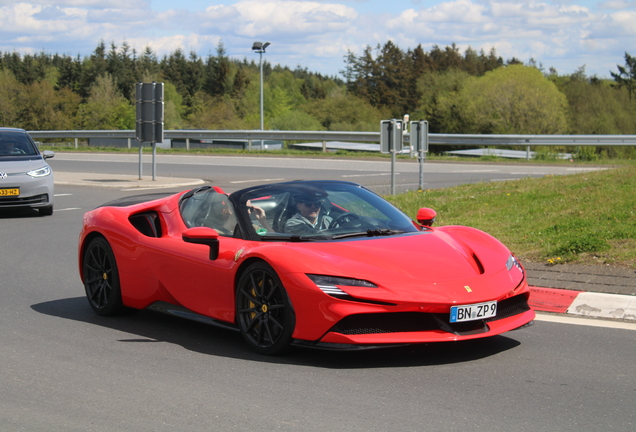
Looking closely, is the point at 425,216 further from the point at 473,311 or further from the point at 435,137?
the point at 435,137

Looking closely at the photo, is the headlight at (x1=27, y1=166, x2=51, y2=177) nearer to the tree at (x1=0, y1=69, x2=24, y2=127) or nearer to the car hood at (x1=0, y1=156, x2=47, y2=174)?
the car hood at (x1=0, y1=156, x2=47, y2=174)

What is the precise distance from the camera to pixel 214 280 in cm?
599

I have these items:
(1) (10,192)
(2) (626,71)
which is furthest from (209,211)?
(2) (626,71)

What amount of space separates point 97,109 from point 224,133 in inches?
2443

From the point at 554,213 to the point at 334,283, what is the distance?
660 centimetres

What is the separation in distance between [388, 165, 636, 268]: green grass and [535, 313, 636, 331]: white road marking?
61.8 inches

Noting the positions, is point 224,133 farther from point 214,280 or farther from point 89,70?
point 89,70

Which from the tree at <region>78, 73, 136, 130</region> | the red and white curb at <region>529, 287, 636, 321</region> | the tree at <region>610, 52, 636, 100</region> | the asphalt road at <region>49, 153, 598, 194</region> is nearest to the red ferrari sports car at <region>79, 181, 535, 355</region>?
the red and white curb at <region>529, 287, 636, 321</region>

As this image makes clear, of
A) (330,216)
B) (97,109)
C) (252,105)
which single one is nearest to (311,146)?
(330,216)

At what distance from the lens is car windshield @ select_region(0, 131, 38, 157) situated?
15352 millimetres

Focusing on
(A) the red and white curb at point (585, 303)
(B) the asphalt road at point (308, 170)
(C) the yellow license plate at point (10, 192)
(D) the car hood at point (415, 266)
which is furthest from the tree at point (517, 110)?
(D) the car hood at point (415, 266)

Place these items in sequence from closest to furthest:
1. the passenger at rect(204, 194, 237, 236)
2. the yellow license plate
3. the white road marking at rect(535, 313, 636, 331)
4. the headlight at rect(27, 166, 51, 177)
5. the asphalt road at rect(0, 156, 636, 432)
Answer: the asphalt road at rect(0, 156, 636, 432) < the passenger at rect(204, 194, 237, 236) < the white road marking at rect(535, 313, 636, 331) < the yellow license plate < the headlight at rect(27, 166, 51, 177)

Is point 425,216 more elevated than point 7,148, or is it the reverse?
point 7,148

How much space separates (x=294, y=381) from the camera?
5043mm
